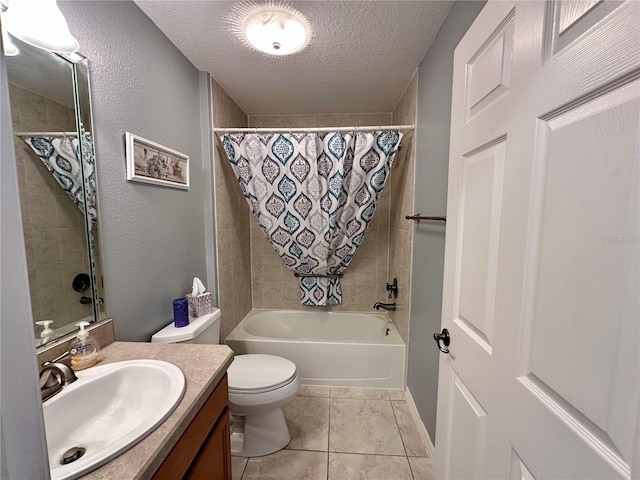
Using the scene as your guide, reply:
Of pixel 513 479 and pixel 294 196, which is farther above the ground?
pixel 294 196

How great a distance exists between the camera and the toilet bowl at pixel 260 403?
1.42 meters

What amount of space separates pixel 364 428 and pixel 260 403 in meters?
0.74

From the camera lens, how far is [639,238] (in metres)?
0.37

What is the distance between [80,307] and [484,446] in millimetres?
1434

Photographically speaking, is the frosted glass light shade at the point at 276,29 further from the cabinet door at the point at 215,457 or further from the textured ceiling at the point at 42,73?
the cabinet door at the point at 215,457

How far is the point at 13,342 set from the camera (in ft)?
0.85

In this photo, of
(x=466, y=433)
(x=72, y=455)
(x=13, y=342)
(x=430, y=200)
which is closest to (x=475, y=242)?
(x=466, y=433)

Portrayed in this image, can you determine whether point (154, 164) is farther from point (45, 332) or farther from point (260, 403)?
point (260, 403)

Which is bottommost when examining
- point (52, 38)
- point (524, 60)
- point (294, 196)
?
point (294, 196)

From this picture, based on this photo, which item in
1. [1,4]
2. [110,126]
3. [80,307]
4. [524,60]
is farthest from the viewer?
[110,126]

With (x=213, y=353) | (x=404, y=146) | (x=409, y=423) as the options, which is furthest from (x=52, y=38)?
(x=409, y=423)

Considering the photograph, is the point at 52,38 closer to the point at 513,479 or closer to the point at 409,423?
the point at 513,479

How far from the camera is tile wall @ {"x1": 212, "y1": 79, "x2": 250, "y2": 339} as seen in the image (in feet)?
6.43

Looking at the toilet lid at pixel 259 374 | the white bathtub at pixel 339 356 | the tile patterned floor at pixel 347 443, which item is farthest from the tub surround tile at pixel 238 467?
the white bathtub at pixel 339 356
